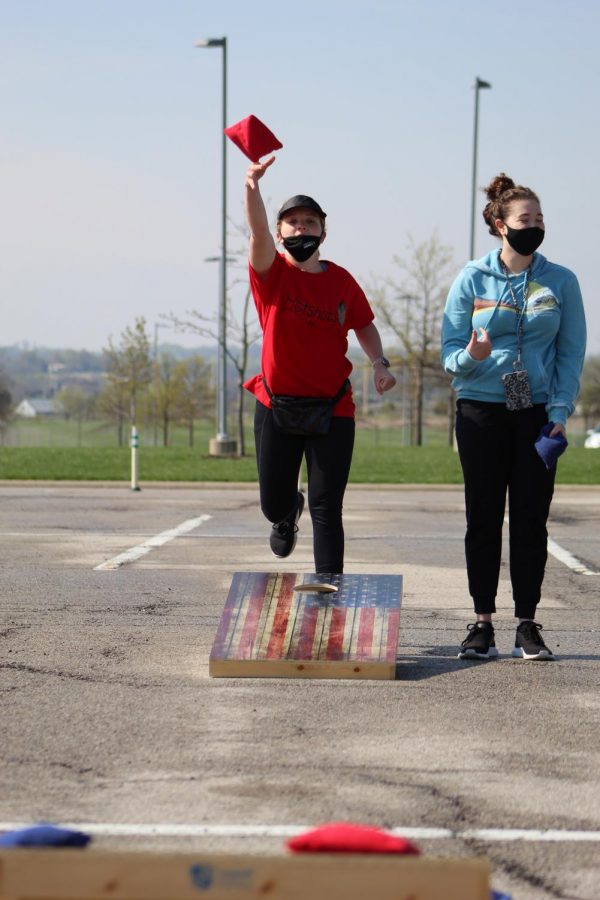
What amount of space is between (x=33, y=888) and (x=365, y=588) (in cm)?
383

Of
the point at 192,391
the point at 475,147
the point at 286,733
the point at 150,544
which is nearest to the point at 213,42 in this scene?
the point at 475,147

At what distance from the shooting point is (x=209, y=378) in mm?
86500

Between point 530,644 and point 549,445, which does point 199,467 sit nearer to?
point 530,644

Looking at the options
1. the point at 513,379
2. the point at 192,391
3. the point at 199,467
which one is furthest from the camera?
the point at 192,391

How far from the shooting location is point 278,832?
3475mm

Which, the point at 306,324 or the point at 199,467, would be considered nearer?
the point at 306,324

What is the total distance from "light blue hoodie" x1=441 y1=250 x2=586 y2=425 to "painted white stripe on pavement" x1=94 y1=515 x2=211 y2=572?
408 cm

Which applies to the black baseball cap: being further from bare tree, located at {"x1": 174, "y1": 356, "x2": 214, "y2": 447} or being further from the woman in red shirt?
bare tree, located at {"x1": 174, "y1": 356, "x2": 214, "y2": 447}

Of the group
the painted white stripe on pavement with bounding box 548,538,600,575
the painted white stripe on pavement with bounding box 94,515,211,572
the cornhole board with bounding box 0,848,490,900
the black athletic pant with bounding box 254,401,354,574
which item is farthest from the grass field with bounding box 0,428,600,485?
the cornhole board with bounding box 0,848,490,900

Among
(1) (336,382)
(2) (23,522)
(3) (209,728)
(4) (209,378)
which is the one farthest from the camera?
(4) (209,378)

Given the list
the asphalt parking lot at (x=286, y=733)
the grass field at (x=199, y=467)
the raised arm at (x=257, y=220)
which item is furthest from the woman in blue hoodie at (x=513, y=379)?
the grass field at (x=199, y=467)

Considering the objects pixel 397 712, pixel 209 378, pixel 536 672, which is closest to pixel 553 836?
pixel 397 712

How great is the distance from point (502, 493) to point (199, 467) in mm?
17869

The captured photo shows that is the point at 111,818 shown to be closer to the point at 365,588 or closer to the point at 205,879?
the point at 205,879
